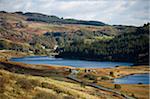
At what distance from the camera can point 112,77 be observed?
129m

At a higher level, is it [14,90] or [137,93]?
[14,90]

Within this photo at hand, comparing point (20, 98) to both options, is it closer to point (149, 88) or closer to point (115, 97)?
point (115, 97)

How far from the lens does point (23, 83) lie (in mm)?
51312

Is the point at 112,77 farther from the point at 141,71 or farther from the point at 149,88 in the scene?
the point at 149,88

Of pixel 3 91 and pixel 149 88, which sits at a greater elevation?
pixel 3 91

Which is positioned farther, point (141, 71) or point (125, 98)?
point (141, 71)

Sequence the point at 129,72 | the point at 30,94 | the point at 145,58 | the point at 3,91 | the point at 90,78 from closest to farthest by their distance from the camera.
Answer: the point at 3,91 < the point at 30,94 < the point at 90,78 < the point at 129,72 < the point at 145,58

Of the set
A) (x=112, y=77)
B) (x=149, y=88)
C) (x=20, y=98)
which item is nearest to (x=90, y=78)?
(x=112, y=77)

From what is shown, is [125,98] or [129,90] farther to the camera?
[129,90]

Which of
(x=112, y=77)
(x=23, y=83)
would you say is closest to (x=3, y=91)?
(x=23, y=83)

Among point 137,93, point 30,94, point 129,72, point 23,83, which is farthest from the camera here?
point 129,72

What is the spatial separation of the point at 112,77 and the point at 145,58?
228 feet

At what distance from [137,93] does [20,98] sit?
49.5m

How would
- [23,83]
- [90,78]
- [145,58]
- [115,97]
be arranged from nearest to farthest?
[23,83]
[115,97]
[90,78]
[145,58]
